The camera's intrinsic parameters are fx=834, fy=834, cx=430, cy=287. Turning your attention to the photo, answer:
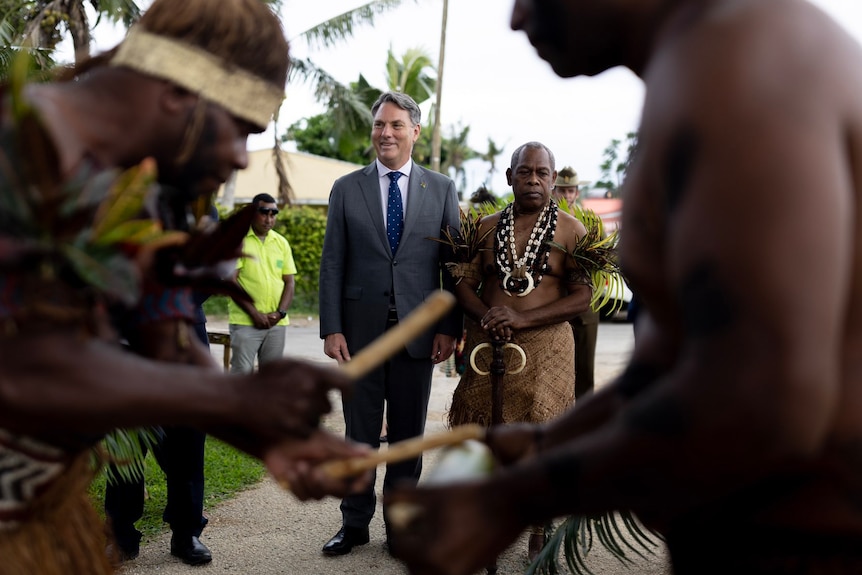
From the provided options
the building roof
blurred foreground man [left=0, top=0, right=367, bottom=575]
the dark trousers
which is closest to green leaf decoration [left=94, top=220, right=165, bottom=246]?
blurred foreground man [left=0, top=0, right=367, bottom=575]

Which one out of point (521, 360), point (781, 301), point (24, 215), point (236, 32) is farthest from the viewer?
point (521, 360)

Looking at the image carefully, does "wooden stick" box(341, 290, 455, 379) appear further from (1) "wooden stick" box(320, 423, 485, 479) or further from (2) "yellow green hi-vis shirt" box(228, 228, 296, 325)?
(2) "yellow green hi-vis shirt" box(228, 228, 296, 325)

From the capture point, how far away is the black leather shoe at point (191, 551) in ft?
14.3

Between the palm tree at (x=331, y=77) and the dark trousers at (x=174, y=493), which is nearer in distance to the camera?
the dark trousers at (x=174, y=493)

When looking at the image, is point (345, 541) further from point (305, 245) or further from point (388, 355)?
point (305, 245)

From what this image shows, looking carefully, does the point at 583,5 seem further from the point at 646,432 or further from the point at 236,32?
the point at 236,32

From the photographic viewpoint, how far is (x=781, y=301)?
0.94 m

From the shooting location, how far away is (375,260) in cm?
485

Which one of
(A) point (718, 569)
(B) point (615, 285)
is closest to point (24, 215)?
(A) point (718, 569)

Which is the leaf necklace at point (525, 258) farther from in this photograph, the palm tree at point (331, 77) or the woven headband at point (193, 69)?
the palm tree at point (331, 77)

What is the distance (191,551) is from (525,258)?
2.41 m

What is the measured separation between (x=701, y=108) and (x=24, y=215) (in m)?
0.96

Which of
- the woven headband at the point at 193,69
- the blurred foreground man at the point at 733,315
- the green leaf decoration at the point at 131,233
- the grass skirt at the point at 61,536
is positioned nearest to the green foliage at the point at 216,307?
the grass skirt at the point at 61,536

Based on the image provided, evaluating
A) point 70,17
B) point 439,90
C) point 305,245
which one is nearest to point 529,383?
point 70,17
